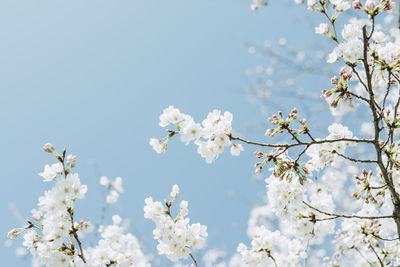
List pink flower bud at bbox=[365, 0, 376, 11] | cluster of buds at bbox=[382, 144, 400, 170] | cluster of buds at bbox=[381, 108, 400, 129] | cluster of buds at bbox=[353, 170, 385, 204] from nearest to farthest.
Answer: pink flower bud at bbox=[365, 0, 376, 11]
cluster of buds at bbox=[381, 108, 400, 129]
cluster of buds at bbox=[382, 144, 400, 170]
cluster of buds at bbox=[353, 170, 385, 204]

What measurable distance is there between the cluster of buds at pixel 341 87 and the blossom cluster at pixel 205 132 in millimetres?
748

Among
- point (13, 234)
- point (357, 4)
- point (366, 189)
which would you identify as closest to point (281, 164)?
point (366, 189)

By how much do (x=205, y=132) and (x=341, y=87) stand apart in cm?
101

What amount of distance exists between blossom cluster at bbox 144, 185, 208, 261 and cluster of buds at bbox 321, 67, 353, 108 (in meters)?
1.40

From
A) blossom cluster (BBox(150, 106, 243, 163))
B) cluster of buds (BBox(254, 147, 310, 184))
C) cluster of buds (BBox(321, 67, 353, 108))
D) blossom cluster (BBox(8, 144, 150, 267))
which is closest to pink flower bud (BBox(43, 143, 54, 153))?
blossom cluster (BBox(8, 144, 150, 267))

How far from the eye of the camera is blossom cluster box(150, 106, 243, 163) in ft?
6.77

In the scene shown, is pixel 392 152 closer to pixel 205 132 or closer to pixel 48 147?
pixel 205 132

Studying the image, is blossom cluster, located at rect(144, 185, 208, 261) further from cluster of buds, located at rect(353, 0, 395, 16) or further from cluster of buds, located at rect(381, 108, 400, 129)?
cluster of buds, located at rect(353, 0, 395, 16)

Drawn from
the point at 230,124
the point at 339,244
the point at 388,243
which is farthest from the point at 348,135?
the point at 339,244

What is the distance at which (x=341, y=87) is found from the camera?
214 centimetres

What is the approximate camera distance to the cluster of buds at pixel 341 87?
7.01 feet

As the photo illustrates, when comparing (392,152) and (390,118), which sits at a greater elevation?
(390,118)

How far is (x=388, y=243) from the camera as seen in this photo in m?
2.99

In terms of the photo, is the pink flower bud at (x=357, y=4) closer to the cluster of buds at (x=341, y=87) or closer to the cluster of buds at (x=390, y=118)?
the cluster of buds at (x=341, y=87)
